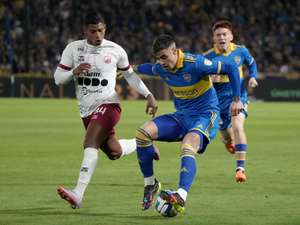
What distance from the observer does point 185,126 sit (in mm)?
9844

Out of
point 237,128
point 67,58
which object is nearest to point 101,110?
point 67,58

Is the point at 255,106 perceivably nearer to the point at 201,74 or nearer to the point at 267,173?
the point at 267,173

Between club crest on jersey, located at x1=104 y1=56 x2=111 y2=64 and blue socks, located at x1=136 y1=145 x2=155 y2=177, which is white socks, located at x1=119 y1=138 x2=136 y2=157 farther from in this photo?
blue socks, located at x1=136 y1=145 x2=155 y2=177

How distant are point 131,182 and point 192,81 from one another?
2.80 meters

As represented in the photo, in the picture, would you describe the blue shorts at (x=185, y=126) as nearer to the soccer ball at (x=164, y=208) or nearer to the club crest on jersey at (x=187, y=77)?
the club crest on jersey at (x=187, y=77)

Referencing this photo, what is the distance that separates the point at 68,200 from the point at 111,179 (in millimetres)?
3217

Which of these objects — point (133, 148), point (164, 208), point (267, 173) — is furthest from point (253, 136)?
point (164, 208)

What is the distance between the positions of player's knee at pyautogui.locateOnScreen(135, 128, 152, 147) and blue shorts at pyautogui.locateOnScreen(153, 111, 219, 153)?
0.10 meters

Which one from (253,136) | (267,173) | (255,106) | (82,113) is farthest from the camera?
(255,106)

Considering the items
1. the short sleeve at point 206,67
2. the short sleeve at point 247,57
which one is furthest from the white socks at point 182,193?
the short sleeve at point 247,57

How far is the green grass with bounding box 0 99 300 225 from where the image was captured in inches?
364

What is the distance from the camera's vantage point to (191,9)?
40719 mm

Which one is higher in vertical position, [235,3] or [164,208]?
[164,208]

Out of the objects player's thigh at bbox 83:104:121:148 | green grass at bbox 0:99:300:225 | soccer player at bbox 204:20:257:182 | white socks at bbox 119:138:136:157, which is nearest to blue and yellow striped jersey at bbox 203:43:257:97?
soccer player at bbox 204:20:257:182
